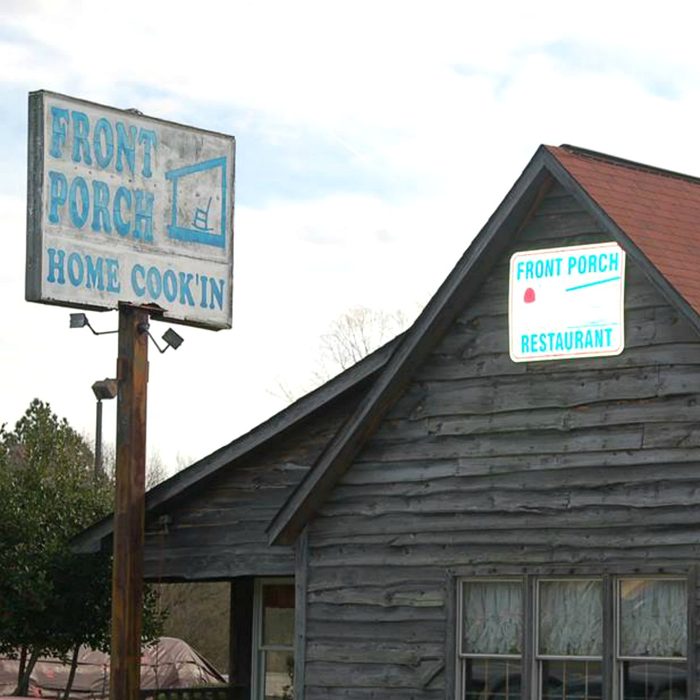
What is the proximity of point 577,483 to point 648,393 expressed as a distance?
109cm

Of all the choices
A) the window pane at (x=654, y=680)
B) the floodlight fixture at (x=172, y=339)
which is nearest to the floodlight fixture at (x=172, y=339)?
the floodlight fixture at (x=172, y=339)

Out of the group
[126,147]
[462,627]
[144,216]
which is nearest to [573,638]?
[462,627]

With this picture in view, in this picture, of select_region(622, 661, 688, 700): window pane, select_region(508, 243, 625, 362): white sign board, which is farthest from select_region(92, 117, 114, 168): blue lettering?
select_region(622, 661, 688, 700): window pane

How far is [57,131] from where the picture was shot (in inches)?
720

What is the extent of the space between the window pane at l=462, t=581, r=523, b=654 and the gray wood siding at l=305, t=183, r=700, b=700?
0.21 meters

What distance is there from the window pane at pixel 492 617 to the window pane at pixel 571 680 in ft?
1.31

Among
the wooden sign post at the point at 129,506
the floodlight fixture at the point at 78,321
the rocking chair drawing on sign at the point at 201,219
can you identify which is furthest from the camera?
the rocking chair drawing on sign at the point at 201,219

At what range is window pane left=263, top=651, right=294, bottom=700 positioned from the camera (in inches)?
838

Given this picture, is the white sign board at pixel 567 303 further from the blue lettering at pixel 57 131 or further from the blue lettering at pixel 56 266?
the blue lettering at pixel 57 131

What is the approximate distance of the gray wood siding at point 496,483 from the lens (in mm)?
15641

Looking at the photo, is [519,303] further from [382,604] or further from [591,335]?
[382,604]

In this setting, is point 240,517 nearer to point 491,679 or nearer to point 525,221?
point 491,679

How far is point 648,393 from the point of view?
51.8ft

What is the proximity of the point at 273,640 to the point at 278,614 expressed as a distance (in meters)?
0.32
